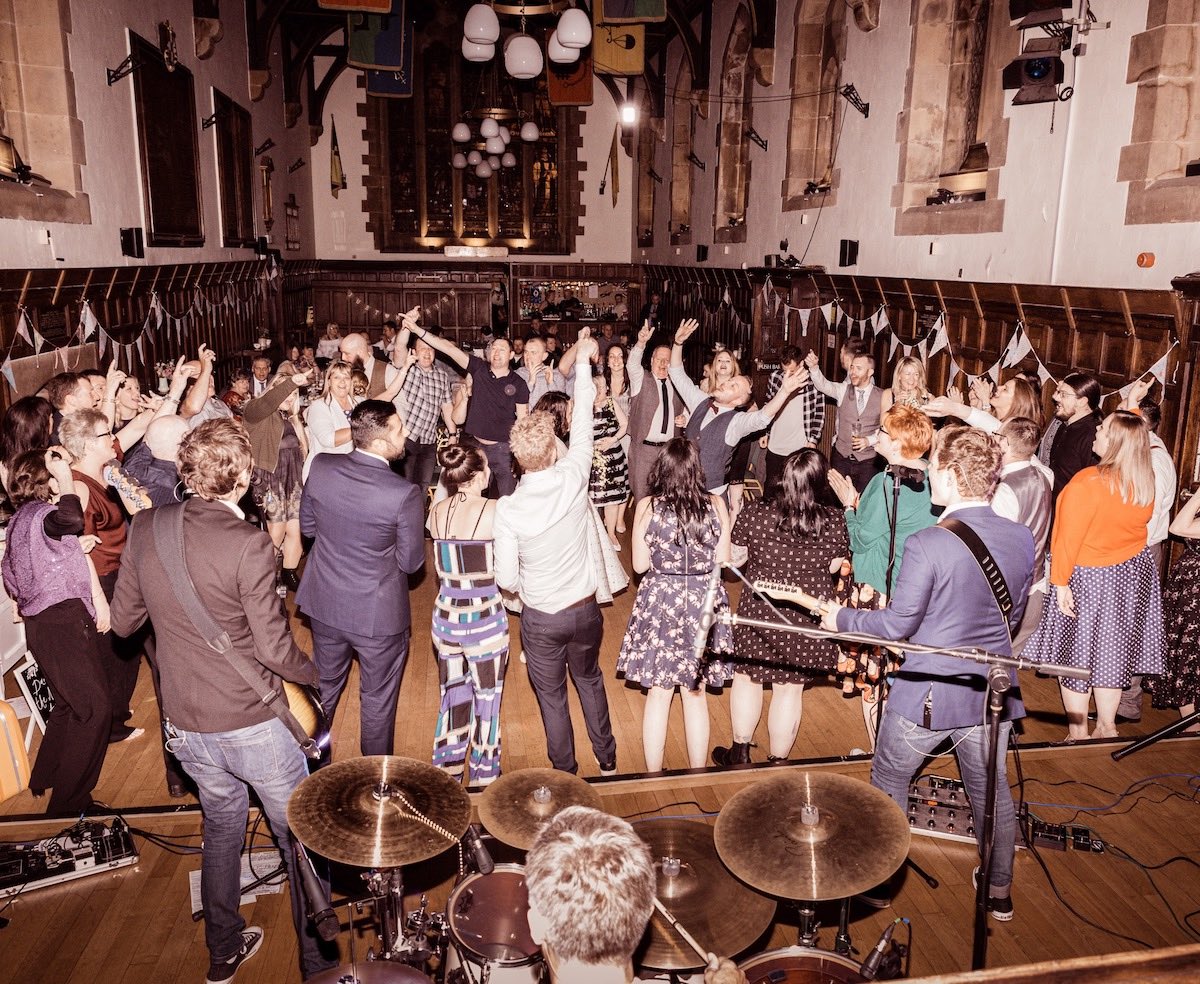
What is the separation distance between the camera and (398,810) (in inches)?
85.9

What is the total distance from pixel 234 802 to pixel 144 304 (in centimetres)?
577

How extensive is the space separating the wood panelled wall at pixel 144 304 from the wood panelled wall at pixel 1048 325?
5.81 metres

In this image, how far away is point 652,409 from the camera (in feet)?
18.8

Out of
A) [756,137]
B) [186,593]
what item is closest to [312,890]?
[186,593]

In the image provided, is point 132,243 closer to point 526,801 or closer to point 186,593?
point 186,593

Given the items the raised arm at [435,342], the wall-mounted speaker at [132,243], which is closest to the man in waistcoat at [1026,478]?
the raised arm at [435,342]

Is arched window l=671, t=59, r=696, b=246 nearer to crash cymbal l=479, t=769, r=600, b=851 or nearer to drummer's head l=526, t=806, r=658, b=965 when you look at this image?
crash cymbal l=479, t=769, r=600, b=851

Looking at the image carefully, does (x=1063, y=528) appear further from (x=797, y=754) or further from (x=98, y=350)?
(x=98, y=350)

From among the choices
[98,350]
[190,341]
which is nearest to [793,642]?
[98,350]

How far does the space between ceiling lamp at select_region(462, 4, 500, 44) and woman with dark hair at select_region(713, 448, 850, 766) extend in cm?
542

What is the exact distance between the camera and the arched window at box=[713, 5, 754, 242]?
33.3 feet

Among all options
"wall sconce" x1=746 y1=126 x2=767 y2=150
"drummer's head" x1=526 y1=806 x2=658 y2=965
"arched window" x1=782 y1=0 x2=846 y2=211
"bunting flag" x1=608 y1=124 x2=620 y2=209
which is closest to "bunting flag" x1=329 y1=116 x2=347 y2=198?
"bunting flag" x1=608 y1=124 x2=620 y2=209

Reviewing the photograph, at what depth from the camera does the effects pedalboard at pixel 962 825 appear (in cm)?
321

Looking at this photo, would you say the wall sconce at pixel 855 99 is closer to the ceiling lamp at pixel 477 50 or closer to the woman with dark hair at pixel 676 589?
the ceiling lamp at pixel 477 50
